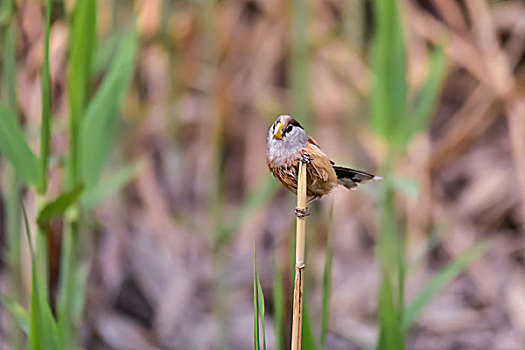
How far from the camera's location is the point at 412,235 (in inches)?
55.2

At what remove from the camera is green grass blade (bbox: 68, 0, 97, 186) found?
582 millimetres

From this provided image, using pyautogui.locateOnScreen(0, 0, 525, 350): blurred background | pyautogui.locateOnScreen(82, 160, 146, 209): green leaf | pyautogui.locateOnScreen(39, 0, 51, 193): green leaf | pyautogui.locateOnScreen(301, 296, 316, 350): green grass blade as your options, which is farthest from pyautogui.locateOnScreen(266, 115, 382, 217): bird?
pyautogui.locateOnScreen(0, 0, 525, 350): blurred background

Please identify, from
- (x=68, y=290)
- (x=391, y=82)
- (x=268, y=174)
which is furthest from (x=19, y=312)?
(x=268, y=174)

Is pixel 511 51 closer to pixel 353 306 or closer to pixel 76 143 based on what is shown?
pixel 353 306

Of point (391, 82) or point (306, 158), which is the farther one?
point (391, 82)

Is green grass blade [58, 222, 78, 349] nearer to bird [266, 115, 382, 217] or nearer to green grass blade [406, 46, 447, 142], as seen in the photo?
bird [266, 115, 382, 217]

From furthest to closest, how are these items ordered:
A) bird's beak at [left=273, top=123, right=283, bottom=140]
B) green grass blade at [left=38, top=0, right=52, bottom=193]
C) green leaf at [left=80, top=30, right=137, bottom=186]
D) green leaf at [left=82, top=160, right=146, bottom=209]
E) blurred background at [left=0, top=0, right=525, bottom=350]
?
1. blurred background at [left=0, top=0, right=525, bottom=350]
2. green leaf at [left=82, top=160, right=146, bottom=209]
3. green leaf at [left=80, top=30, right=137, bottom=186]
4. green grass blade at [left=38, top=0, right=52, bottom=193]
5. bird's beak at [left=273, top=123, right=283, bottom=140]

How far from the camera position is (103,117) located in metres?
0.64

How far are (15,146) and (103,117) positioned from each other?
0.10 metres

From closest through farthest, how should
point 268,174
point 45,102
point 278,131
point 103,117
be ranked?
point 278,131
point 45,102
point 103,117
point 268,174

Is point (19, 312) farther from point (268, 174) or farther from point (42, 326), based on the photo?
point (268, 174)

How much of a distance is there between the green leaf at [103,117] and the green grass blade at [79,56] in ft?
0.10

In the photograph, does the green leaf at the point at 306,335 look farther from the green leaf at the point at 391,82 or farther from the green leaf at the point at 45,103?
the green leaf at the point at 391,82

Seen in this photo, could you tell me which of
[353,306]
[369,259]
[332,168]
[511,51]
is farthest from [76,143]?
[511,51]
